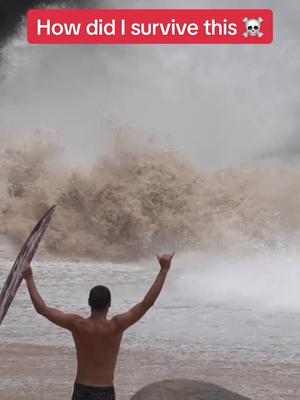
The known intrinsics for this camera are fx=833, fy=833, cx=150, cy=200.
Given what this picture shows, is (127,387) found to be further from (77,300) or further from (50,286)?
(50,286)

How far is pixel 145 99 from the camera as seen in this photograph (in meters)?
25.4

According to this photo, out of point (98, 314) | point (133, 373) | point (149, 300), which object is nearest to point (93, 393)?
point (98, 314)

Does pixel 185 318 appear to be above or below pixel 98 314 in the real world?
below

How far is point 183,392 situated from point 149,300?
0.70m

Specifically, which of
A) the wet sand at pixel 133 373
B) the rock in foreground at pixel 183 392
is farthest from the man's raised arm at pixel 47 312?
the wet sand at pixel 133 373

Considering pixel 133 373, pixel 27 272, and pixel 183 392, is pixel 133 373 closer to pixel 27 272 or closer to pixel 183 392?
pixel 183 392

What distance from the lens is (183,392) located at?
162 inches

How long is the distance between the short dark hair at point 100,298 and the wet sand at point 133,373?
287 cm

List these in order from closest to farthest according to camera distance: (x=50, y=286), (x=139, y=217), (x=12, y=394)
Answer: (x=12, y=394) < (x=50, y=286) < (x=139, y=217)

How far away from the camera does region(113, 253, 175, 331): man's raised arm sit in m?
3.64

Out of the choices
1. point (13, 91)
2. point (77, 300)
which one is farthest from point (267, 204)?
point (77, 300)

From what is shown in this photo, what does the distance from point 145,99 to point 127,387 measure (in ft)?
62.9

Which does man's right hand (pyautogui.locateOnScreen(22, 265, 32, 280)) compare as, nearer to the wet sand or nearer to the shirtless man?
the shirtless man

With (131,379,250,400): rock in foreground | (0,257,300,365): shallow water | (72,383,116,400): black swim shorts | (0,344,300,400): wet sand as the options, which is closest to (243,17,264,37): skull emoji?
(0,257,300,365): shallow water
